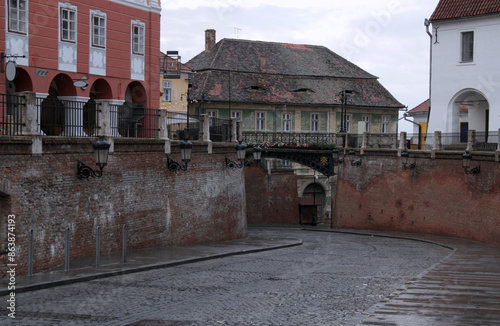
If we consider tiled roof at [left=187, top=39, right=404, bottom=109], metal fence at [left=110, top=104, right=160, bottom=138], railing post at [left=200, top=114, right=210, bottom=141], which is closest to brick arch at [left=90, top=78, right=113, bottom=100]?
metal fence at [left=110, top=104, right=160, bottom=138]

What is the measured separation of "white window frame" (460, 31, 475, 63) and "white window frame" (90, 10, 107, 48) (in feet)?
63.6

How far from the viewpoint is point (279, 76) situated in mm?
55188

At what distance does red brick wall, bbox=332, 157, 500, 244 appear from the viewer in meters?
28.8

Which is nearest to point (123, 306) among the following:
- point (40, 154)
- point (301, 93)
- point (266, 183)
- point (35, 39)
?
point (40, 154)

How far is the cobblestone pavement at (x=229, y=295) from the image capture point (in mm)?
11609

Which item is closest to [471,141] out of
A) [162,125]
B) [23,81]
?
[162,125]

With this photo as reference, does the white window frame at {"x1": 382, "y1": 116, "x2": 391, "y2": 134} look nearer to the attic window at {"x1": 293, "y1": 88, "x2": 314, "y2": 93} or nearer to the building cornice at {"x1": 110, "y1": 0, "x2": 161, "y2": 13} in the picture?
the attic window at {"x1": 293, "y1": 88, "x2": 314, "y2": 93}

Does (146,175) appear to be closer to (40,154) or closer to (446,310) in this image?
(40,154)

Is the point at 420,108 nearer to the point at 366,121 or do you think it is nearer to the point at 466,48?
the point at 366,121

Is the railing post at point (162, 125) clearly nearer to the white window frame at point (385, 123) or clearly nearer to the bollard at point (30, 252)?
the bollard at point (30, 252)

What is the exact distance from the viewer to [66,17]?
24.9 m

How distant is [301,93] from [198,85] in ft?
27.3

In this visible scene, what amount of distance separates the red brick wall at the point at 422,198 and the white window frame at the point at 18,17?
19.0 metres

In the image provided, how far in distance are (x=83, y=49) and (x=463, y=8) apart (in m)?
20.8
